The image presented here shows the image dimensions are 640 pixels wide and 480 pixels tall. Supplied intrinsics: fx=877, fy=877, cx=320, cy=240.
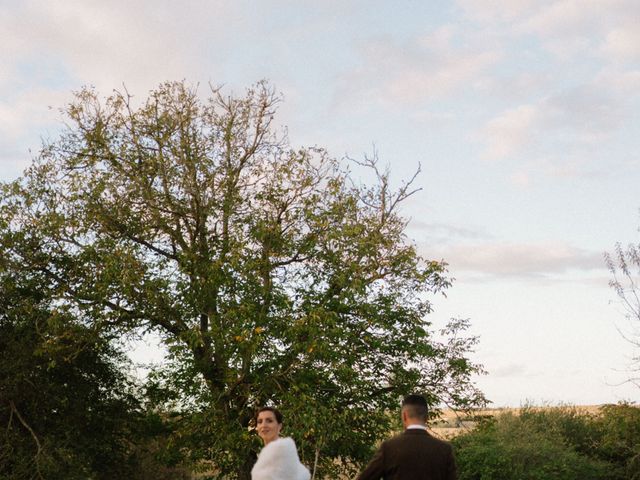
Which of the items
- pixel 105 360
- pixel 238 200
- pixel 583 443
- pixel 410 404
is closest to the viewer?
pixel 410 404

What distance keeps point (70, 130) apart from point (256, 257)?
779 centimetres

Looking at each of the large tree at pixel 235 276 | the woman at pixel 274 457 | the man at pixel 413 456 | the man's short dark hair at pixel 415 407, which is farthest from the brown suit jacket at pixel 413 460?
the large tree at pixel 235 276

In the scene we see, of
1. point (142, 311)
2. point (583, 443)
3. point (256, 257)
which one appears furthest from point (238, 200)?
point (583, 443)

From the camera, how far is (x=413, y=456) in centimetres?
778

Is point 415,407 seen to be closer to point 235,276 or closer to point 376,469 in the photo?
point 376,469

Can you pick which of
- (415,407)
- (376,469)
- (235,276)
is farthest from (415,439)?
(235,276)

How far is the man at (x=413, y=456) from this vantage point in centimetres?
777

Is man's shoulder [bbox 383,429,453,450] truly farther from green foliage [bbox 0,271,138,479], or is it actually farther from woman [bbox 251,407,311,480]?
green foliage [bbox 0,271,138,479]

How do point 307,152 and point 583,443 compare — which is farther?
point 583,443

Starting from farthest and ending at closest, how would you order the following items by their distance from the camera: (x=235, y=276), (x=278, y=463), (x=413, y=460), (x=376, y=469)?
(x=235, y=276)
(x=376, y=469)
(x=413, y=460)
(x=278, y=463)

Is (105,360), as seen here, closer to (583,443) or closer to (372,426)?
(372,426)

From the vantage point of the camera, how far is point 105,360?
91.5ft

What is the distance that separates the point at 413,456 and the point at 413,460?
0.03m

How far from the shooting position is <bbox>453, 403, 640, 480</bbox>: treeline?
29062 mm
